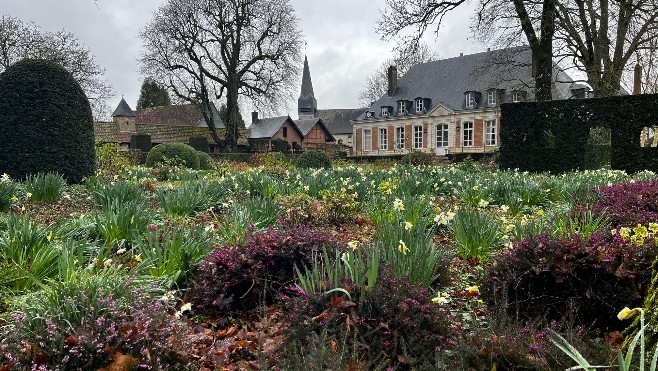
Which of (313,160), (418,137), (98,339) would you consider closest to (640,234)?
(98,339)

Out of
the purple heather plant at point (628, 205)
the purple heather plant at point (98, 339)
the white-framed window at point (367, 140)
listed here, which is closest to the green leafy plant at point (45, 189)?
the purple heather plant at point (98, 339)

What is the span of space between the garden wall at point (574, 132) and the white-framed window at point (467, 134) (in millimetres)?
22476

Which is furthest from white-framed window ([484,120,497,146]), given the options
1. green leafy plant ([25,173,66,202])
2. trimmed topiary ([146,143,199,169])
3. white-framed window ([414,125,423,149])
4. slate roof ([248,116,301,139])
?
green leafy plant ([25,173,66,202])

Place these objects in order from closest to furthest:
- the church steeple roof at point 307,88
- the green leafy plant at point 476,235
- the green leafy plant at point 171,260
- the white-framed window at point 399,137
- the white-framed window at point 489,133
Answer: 1. the green leafy plant at point 171,260
2. the green leafy plant at point 476,235
3. the white-framed window at point 489,133
4. the white-framed window at point 399,137
5. the church steeple roof at point 307,88

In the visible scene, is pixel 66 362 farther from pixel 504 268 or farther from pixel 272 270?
pixel 504 268

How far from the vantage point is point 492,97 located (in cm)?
3578

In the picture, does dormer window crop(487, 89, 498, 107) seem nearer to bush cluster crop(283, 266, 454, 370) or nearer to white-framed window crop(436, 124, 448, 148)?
white-framed window crop(436, 124, 448, 148)

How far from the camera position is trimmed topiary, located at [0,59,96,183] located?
9203mm

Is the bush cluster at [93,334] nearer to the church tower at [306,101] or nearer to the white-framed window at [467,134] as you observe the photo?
the white-framed window at [467,134]

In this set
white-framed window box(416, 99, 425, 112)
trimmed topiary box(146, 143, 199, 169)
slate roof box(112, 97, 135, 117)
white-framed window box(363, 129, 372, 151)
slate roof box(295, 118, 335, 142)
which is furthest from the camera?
slate roof box(295, 118, 335, 142)

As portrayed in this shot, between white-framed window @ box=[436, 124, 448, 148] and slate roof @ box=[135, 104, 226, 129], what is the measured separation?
23988mm

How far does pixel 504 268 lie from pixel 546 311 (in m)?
0.32

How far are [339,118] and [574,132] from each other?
2058 inches

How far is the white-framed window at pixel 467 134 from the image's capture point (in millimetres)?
37656
